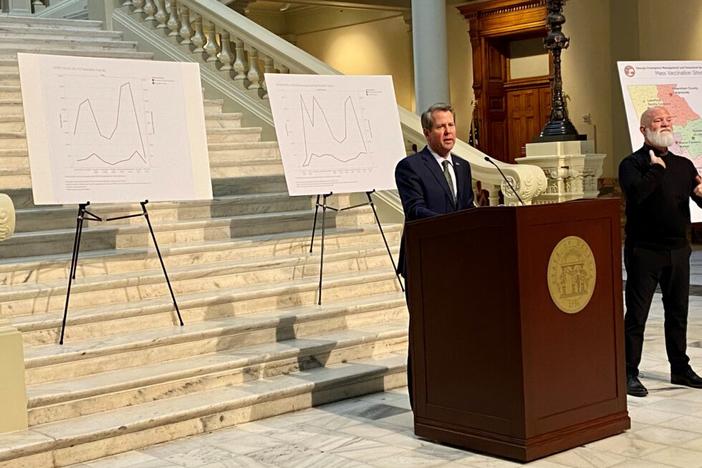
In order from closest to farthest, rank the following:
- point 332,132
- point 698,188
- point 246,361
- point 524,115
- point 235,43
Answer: point 698,188 → point 246,361 → point 332,132 → point 235,43 → point 524,115

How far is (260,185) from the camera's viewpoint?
8102mm

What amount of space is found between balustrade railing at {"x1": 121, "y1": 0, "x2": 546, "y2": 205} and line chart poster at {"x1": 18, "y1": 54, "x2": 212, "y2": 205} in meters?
2.45

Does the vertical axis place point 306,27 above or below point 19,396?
above

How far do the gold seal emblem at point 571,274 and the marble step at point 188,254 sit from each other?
3.03 metres

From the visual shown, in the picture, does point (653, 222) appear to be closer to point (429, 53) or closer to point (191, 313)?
point (191, 313)

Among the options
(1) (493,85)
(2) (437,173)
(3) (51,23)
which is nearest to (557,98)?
(2) (437,173)

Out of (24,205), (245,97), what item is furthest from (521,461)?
(245,97)

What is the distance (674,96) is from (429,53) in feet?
16.5

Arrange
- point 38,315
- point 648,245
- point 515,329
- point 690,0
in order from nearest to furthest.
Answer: point 515,329 → point 648,245 → point 38,315 → point 690,0

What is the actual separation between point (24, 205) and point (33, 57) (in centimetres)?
169

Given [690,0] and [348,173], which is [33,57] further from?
[690,0]

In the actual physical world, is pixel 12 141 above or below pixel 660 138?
above

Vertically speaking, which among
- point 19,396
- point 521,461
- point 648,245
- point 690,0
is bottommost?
point 521,461

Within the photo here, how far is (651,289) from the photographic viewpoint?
209 inches
